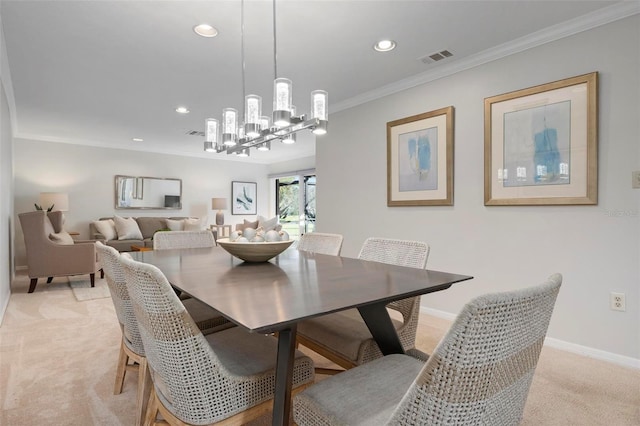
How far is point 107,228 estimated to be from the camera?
5.75m

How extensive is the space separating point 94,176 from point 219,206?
229 centimetres

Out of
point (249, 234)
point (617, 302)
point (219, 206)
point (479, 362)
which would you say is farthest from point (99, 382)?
point (219, 206)

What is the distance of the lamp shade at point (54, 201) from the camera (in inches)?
209

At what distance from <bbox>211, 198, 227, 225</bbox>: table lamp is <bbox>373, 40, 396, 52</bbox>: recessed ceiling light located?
17.6 ft

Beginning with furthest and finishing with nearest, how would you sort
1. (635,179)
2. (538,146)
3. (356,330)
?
(538,146), (635,179), (356,330)

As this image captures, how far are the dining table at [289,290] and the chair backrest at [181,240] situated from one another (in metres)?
0.67

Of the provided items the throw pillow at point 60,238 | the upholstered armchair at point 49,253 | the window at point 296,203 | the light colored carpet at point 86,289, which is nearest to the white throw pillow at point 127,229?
the light colored carpet at point 86,289

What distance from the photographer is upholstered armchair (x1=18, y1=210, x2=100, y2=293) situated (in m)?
4.04

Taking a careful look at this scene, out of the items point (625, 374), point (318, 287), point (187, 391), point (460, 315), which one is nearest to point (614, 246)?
point (625, 374)

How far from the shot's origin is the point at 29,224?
4.05 m

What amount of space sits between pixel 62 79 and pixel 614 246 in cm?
475

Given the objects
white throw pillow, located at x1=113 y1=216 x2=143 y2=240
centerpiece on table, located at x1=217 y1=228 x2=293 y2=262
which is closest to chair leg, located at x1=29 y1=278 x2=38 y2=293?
white throw pillow, located at x1=113 y1=216 x2=143 y2=240

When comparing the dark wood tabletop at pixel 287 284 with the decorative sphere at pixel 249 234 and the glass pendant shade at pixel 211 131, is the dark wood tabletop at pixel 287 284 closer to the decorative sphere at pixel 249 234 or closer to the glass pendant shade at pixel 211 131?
the decorative sphere at pixel 249 234

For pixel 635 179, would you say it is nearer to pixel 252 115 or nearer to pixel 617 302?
pixel 617 302
